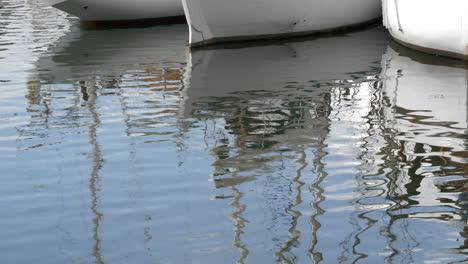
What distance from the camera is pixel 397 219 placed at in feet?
25.8

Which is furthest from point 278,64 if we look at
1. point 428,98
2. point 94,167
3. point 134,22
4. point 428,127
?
point 134,22

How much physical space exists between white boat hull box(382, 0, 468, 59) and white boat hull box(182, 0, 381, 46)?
321cm

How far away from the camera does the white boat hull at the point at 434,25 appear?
655 inches

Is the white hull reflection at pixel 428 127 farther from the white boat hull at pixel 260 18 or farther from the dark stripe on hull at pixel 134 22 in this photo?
the dark stripe on hull at pixel 134 22

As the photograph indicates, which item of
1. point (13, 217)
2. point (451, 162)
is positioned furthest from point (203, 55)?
point (13, 217)

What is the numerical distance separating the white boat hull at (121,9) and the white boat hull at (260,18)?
643 cm

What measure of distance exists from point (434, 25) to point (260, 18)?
5830 millimetres

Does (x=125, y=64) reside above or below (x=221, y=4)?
below

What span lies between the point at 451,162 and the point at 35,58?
1250 cm

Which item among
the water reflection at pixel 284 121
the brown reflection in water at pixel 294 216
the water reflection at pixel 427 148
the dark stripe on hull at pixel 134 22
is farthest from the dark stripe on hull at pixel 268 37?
the brown reflection in water at pixel 294 216

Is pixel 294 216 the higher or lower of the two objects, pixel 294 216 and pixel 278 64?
the lower

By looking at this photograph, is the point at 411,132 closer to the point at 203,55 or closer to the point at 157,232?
the point at 157,232

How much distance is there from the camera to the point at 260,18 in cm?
2231

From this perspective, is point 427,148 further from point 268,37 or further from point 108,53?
point 268,37
